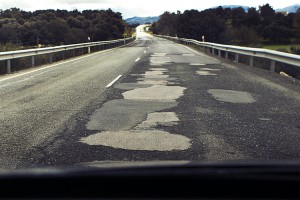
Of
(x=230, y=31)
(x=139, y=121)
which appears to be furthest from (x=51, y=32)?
(x=139, y=121)

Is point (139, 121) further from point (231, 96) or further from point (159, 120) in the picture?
point (231, 96)

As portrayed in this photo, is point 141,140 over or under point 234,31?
under

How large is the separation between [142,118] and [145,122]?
0.29m

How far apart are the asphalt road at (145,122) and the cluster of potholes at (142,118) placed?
13mm

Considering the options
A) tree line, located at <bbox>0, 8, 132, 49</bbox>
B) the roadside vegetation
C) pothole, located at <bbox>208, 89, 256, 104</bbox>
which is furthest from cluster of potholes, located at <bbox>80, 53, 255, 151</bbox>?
the roadside vegetation

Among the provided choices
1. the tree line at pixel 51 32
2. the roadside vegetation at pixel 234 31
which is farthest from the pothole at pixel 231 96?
the roadside vegetation at pixel 234 31

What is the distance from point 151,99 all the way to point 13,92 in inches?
140

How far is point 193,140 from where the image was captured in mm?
4922

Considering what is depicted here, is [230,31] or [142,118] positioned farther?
[230,31]

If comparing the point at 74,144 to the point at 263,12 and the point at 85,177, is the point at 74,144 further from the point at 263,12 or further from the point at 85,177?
the point at 263,12

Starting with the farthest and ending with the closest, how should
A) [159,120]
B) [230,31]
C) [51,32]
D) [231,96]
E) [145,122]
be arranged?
[230,31] < [51,32] < [231,96] < [159,120] < [145,122]

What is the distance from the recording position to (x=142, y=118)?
6223 millimetres

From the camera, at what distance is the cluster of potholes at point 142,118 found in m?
4.83

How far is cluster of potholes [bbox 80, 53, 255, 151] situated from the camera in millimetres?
4828
